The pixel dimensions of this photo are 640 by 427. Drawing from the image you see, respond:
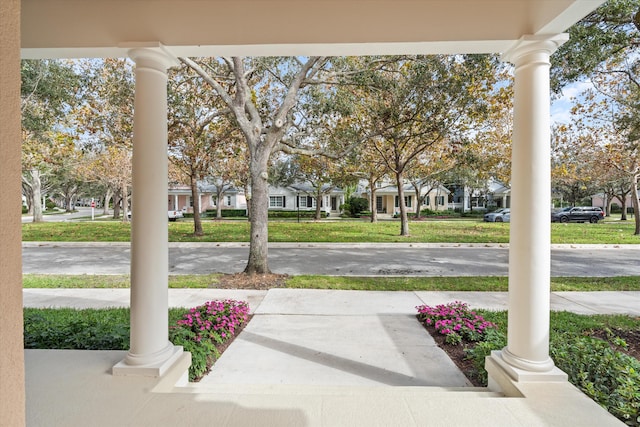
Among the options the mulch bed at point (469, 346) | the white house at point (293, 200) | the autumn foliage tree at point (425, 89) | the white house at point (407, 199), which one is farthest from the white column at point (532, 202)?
the white house at point (293, 200)

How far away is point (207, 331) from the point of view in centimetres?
438

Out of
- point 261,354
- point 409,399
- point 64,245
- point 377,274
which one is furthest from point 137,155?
point 64,245

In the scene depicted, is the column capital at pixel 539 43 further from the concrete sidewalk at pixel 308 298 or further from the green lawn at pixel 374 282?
the green lawn at pixel 374 282

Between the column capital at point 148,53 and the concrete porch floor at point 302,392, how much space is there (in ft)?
9.34

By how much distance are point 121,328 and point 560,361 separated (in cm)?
508

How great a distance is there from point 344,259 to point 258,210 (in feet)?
14.0

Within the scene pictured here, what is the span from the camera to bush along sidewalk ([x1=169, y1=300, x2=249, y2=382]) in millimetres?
3650

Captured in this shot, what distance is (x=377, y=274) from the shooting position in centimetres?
877

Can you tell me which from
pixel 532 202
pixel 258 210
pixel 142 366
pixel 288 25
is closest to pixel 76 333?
pixel 142 366

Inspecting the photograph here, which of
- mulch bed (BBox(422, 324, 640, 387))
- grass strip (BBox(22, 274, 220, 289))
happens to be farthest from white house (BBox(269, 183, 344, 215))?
mulch bed (BBox(422, 324, 640, 387))

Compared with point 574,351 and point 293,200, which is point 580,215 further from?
point 574,351

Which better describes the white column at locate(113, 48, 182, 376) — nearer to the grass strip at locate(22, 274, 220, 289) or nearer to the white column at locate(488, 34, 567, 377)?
the white column at locate(488, 34, 567, 377)

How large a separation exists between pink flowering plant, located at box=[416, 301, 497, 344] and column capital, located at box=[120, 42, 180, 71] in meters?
4.68

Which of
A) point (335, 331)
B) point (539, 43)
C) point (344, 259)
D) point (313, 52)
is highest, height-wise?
point (313, 52)
